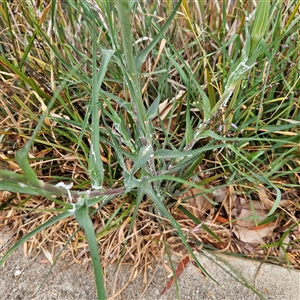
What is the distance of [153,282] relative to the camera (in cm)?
88

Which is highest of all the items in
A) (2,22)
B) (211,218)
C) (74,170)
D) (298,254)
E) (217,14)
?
(2,22)

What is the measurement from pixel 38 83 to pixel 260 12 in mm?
697

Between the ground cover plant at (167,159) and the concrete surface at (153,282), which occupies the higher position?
the ground cover plant at (167,159)

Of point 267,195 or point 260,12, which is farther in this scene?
point 267,195

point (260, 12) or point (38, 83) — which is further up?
point (260, 12)

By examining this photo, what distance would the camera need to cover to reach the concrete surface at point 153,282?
2.82 feet

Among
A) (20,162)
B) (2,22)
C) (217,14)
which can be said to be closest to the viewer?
(20,162)

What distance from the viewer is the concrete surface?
858 mm

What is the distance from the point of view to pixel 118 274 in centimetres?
88

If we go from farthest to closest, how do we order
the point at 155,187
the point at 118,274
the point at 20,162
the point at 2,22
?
the point at 2,22
the point at 118,274
the point at 155,187
the point at 20,162

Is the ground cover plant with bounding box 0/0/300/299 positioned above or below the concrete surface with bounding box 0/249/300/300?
above

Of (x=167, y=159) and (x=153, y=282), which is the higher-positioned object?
(x=167, y=159)

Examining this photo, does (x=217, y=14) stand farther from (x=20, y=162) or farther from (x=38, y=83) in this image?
(x=20, y=162)

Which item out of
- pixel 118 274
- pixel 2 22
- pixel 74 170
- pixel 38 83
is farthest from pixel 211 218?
pixel 2 22
